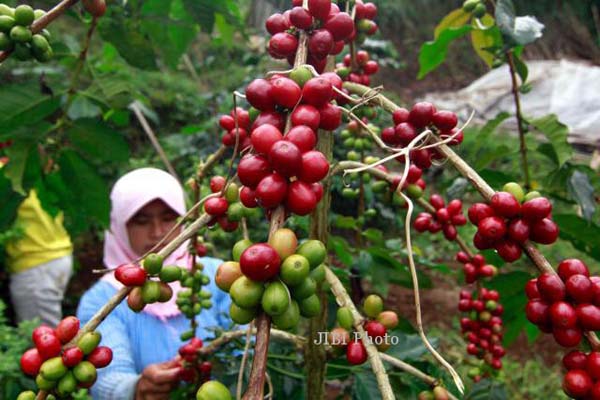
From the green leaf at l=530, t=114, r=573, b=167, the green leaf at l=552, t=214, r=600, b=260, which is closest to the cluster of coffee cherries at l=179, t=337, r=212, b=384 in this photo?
the green leaf at l=552, t=214, r=600, b=260

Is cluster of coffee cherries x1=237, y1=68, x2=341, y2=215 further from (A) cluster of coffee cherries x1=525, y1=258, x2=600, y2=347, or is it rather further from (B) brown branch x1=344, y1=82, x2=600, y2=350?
(A) cluster of coffee cherries x1=525, y1=258, x2=600, y2=347

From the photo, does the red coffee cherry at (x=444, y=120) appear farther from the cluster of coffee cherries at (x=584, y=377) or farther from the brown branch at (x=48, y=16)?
the brown branch at (x=48, y=16)

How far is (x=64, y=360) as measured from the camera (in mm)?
651

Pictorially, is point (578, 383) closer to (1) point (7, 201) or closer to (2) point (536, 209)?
(2) point (536, 209)

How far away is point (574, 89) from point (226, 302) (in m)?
7.49

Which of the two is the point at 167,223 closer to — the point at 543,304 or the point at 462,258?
the point at 462,258

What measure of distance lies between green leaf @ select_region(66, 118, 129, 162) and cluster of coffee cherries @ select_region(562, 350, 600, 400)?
1.22 meters

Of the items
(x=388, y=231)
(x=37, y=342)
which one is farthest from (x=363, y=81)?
(x=388, y=231)

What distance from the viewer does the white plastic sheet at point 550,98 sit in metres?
6.79

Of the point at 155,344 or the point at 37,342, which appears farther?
the point at 155,344

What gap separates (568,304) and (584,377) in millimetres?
82

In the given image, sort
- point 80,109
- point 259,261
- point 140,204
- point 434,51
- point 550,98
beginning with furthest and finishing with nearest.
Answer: point 550,98, point 140,204, point 80,109, point 434,51, point 259,261

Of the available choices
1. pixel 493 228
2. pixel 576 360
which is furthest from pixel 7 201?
pixel 576 360

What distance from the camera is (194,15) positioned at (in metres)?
1.42
